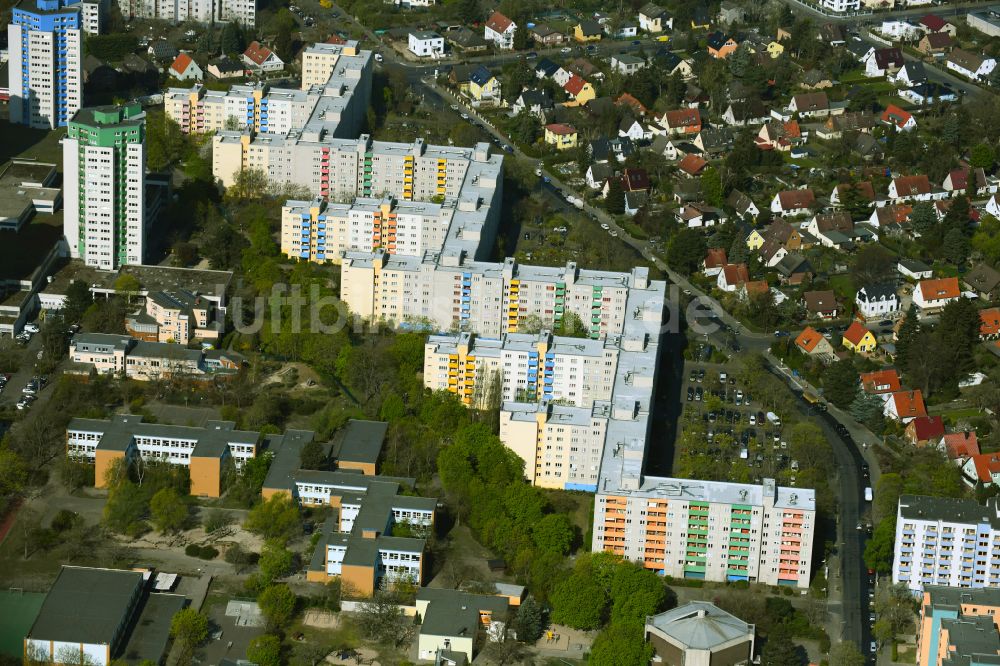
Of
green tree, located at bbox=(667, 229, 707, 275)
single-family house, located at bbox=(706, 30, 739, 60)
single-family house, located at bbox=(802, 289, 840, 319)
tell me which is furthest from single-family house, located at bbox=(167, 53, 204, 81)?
single-family house, located at bbox=(802, 289, 840, 319)

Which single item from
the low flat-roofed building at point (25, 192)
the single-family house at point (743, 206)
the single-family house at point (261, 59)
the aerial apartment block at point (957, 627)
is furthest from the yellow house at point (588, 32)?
the aerial apartment block at point (957, 627)

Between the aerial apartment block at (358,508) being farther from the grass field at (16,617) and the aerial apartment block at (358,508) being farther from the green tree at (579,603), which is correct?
the grass field at (16,617)

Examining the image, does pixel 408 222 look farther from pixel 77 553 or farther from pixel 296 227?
pixel 77 553

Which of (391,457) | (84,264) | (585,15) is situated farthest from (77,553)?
(585,15)

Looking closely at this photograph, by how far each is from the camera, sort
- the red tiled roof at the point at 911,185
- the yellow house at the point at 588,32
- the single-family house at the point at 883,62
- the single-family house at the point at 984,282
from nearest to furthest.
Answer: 1. the single-family house at the point at 984,282
2. the red tiled roof at the point at 911,185
3. the single-family house at the point at 883,62
4. the yellow house at the point at 588,32

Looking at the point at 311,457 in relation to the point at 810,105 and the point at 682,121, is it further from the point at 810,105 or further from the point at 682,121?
the point at 810,105

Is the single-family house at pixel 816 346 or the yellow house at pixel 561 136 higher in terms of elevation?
the yellow house at pixel 561 136

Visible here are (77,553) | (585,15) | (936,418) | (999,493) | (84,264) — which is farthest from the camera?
(585,15)

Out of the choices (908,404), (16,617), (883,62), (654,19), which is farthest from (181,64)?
(16,617)

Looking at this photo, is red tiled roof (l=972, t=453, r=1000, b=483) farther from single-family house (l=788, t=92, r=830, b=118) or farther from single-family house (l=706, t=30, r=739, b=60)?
single-family house (l=706, t=30, r=739, b=60)
